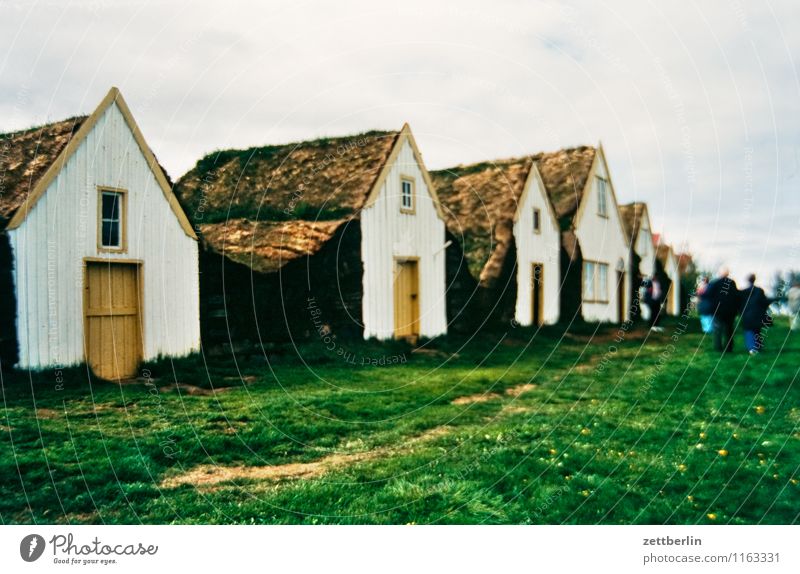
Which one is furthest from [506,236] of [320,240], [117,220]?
[117,220]

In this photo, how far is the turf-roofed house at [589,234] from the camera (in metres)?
5.43

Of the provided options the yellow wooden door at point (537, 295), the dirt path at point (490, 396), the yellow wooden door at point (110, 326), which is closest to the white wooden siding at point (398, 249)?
the dirt path at point (490, 396)

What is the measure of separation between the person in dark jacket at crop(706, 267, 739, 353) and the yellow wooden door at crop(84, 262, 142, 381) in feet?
15.6

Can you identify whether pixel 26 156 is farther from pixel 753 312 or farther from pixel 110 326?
pixel 753 312

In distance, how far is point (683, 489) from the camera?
389cm

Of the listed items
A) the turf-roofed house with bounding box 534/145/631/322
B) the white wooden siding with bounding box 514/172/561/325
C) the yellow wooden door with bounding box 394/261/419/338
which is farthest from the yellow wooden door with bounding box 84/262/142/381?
the turf-roofed house with bounding box 534/145/631/322

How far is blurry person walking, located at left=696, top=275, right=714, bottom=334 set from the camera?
17.0 ft

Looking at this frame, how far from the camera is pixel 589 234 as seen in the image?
19.6 ft

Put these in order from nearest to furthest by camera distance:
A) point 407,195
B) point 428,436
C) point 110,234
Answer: point 428,436 < point 110,234 < point 407,195

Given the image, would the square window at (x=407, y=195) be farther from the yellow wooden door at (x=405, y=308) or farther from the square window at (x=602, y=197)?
the square window at (x=602, y=197)

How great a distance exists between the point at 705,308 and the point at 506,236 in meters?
1.81

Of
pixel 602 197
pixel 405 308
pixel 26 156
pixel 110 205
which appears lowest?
Answer: pixel 405 308

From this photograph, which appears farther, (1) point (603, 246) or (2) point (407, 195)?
(1) point (603, 246)

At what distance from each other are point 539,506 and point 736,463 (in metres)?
1.42
